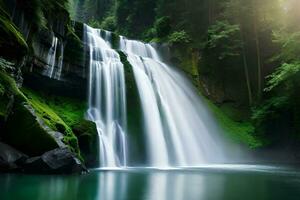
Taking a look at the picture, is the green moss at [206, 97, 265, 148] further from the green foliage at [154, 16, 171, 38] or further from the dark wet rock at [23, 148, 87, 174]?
the dark wet rock at [23, 148, 87, 174]

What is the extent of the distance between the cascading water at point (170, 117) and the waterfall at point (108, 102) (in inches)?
49.3

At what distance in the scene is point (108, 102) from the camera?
1931cm

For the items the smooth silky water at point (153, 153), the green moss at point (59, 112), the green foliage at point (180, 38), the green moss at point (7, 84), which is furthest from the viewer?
the green foliage at point (180, 38)

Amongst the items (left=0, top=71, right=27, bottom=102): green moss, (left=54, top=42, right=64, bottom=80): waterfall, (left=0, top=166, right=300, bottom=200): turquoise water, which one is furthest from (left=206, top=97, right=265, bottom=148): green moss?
(left=0, top=71, right=27, bottom=102): green moss

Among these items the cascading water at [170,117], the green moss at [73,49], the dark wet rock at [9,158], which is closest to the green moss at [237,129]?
the cascading water at [170,117]

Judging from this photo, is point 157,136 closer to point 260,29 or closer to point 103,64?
point 103,64

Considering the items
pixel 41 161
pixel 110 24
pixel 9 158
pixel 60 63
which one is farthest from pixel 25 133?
pixel 110 24

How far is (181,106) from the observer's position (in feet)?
74.4

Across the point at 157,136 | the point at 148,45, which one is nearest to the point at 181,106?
the point at 157,136

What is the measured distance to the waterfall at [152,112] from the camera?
18.2m

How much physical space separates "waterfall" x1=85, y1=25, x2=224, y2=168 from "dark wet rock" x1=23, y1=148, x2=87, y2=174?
3.84 meters

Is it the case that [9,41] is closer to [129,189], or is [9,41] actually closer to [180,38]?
[129,189]

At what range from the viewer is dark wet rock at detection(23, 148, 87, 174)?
476 inches

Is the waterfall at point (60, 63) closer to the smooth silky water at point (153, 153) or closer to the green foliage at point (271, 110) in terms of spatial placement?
the smooth silky water at point (153, 153)
